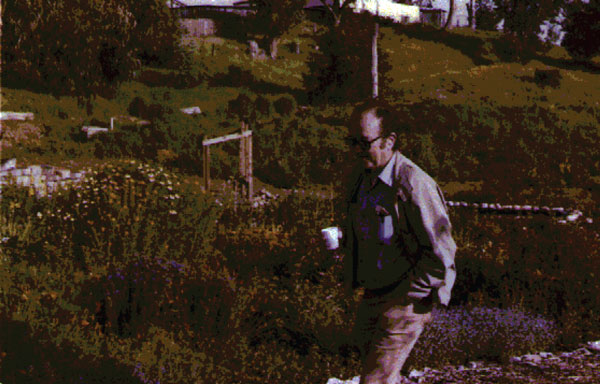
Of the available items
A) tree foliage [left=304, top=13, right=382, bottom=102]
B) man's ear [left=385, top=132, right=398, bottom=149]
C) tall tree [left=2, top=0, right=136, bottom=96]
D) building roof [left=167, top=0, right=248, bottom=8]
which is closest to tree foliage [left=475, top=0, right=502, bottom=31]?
building roof [left=167, top=0, right=248, bottom=8]

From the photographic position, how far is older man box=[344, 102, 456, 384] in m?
2.99

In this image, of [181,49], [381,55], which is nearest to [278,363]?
[381,55]

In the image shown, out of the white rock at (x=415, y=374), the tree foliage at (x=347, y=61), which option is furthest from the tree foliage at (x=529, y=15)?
the white rock at (x=415, y=374)

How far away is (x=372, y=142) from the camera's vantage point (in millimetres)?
3082

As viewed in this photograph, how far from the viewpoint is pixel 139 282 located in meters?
6.06

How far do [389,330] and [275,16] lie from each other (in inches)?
1506

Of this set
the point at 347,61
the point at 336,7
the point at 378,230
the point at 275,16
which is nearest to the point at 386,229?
the point at 378,230

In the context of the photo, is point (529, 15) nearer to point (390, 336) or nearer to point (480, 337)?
point (480, 337)

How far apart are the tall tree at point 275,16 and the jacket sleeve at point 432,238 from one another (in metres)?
37.9

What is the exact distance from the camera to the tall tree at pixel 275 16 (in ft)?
131

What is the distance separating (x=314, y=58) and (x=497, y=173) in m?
12.9

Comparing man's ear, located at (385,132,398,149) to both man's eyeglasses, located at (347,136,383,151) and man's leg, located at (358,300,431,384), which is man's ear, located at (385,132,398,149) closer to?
man's eyeglasses, located at (347,136,383,151)

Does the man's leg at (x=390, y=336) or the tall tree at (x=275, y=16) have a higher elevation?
the tall tree at (x=275, y=16)

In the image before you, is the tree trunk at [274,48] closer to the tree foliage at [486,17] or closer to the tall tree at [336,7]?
the tall tree at [336,7]
